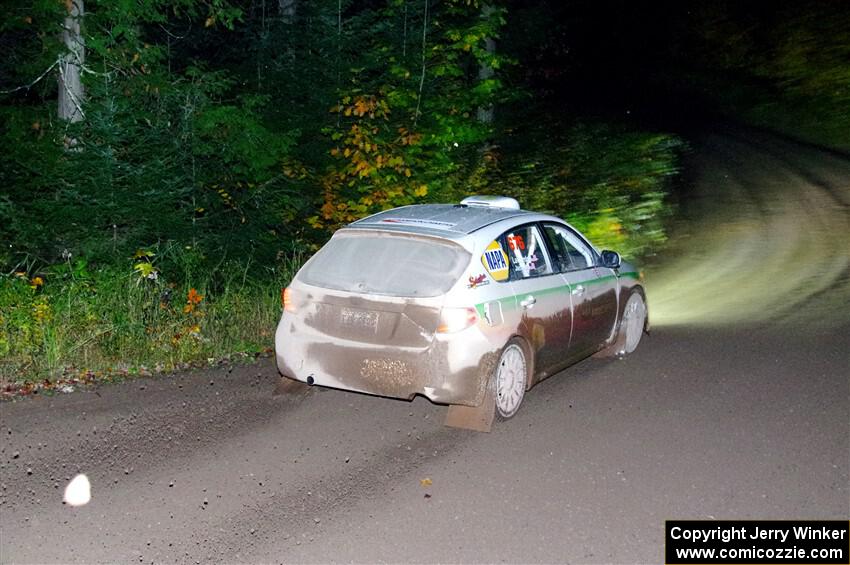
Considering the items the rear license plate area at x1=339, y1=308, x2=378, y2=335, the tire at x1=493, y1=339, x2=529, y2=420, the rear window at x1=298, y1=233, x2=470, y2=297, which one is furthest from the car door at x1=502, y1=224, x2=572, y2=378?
the rear license plate area at x1=339, y1=308, x2=378, y2=335

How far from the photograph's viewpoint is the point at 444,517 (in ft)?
19.8

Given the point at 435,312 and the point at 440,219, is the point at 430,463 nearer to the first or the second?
the point at 435,312

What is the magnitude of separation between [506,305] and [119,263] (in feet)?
20.2

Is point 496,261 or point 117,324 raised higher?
point 496,261

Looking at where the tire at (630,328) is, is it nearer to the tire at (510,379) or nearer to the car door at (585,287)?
the car door at (585,287)

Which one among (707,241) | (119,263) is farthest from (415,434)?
(707,241)

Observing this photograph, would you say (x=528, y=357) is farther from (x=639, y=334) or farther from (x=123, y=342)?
(x=123, y=342)

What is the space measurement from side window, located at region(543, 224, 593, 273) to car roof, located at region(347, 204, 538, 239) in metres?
0.47

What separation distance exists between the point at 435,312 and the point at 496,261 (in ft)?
2.92

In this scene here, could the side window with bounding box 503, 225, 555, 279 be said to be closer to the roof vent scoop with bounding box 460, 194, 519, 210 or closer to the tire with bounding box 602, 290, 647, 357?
the roof vent scoop with bounding box 460, 194, 519, 210

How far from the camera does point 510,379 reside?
8.10m

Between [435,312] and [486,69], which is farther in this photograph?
[486,69]

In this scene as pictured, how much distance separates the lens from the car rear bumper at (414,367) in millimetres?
7586

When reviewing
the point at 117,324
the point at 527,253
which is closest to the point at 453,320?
the point at 527,253
